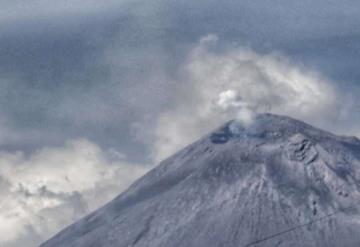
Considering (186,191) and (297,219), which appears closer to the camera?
(297,219)

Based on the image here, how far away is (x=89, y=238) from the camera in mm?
196375

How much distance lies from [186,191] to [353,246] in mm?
41461

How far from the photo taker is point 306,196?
194 m

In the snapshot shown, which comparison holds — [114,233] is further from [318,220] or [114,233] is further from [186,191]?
[318,220]

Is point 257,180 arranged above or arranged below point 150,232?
above

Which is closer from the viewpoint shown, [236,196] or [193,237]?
[193,237]

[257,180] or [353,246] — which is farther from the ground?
[257,180]

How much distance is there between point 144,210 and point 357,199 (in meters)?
48.0

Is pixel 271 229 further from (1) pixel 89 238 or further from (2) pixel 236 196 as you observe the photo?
(1) pixel 89 238

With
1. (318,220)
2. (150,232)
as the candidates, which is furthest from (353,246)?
(150,232)

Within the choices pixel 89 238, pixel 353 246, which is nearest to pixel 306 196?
pixel 353 246

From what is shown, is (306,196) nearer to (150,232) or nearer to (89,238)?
(150,232)

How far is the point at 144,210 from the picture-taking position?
644 feet

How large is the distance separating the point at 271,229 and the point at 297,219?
677cm
